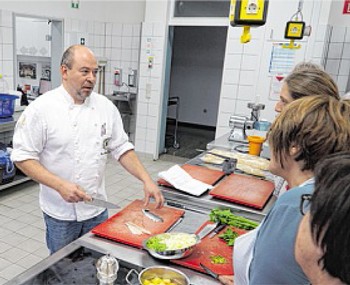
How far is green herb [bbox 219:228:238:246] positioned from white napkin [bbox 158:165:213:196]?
0.37 meters

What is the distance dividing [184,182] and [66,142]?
0.66m

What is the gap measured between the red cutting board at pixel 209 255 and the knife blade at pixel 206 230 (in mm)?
→ 20

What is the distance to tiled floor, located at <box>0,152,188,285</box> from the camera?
254 cm

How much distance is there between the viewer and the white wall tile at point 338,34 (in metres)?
4.16

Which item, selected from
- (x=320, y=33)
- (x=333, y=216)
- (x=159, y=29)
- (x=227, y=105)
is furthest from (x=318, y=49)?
(x=333, y=216)

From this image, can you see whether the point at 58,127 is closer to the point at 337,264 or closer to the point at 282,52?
the point at 337,264

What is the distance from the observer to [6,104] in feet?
11.5

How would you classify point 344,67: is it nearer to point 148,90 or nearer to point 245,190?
point 148,90

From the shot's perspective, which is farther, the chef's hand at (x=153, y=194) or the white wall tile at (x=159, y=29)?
the white wall tile at (x=159, y=29)

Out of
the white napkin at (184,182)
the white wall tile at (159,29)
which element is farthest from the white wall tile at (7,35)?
A: the white napkin at (184,182)

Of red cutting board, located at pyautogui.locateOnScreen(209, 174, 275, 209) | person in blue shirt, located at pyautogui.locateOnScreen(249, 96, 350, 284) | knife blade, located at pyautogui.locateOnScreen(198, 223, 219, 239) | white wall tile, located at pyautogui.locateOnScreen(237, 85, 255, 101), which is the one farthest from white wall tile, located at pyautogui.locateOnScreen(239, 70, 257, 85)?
person in blue shirt, located at pyautogui.locateOnScreen(249, 96, 350, 284)

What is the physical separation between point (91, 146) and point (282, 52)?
299 cm

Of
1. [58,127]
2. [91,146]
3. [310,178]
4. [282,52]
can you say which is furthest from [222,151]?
[282,52]

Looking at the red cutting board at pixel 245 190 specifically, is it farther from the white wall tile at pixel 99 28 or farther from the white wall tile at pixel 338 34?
the white wall tile at pixel 99 28
